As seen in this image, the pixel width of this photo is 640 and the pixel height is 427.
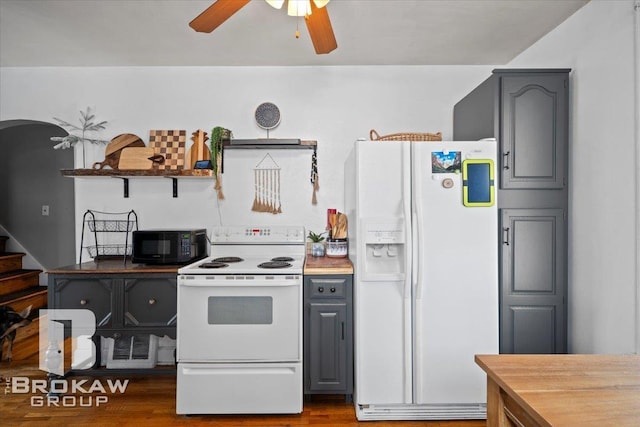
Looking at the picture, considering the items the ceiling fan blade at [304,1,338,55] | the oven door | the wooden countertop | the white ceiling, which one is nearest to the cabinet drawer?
the oven door

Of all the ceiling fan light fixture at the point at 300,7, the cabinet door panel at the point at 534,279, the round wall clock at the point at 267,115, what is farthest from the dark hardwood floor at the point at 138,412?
the ceiling fan light fixture at the point at 300,7

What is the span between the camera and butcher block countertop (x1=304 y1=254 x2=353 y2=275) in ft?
7.70

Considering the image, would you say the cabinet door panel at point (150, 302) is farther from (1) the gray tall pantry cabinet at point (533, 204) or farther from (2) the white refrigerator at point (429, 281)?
(1) the gray tall pantry cabinet at point (533, 204)

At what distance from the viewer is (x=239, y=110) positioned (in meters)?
3.14

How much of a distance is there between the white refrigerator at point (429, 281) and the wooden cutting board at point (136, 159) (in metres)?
1.81

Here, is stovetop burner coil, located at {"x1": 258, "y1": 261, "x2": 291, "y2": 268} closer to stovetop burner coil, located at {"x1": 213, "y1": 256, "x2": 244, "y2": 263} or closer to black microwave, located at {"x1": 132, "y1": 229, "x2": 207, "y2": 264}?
stovetop burner coil, located at {"x1": 213, "y1": 256, "x2": 244, "y2": 263}

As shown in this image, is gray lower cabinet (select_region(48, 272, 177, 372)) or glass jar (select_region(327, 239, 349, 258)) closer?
gray lower cabinet (select_region(48, 272, 177, 372))

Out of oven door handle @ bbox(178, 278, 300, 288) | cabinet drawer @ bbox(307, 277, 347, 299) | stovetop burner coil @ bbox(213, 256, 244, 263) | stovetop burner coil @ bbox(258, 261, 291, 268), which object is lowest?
cabinet drawer @ bbox(307, 277, 347, 299)

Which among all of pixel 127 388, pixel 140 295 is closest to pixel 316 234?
pixel 140 295

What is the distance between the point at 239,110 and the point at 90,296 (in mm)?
1851

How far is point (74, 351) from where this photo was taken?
2850 mm

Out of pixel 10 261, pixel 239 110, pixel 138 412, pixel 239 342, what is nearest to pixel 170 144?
pixel 239 110

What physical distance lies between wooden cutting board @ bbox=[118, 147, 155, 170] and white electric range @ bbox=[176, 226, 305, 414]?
119 centimetres

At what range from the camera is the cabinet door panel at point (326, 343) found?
2.35 meters
